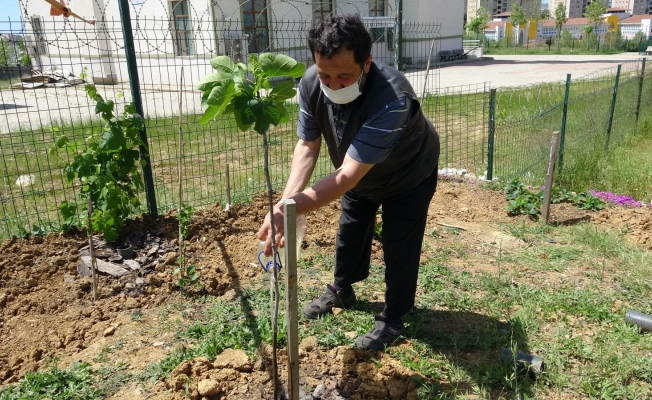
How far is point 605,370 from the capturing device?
101 inches

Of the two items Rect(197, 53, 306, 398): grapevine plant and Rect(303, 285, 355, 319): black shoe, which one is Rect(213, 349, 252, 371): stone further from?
Rect(197, 53, 306, 398): grapevine plant

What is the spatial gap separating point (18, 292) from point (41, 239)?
2.03 feet

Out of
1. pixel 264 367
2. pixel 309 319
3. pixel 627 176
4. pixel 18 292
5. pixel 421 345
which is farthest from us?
pixel 627 176

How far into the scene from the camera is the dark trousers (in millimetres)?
2615

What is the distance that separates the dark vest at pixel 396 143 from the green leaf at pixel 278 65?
18.4 inches

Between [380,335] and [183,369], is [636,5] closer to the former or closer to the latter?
[380,335]

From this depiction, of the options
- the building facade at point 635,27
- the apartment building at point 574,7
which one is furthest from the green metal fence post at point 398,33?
the apartment building at point 574,7

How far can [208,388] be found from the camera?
229 centimetres

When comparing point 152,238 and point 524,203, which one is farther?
point 524,203

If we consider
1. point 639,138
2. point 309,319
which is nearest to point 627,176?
point 639,138

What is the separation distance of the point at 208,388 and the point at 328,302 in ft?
3.23

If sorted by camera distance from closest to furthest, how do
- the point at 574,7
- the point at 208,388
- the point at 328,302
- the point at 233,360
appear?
the point at 208,388, the point at 233,360, the point at 328,302, the point at 574,7

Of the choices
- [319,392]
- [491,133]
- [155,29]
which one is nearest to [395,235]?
[319,392]

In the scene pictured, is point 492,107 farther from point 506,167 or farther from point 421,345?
point 421,345
